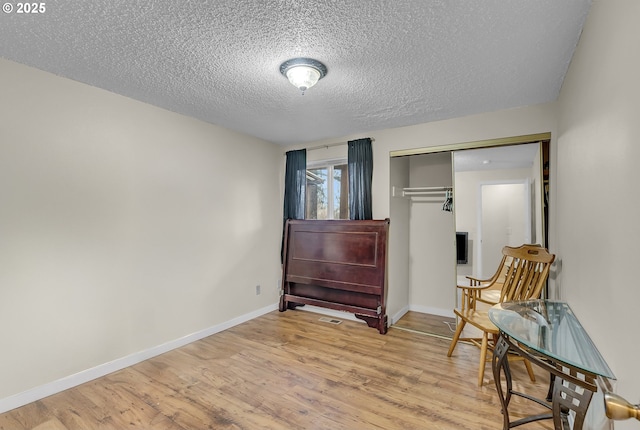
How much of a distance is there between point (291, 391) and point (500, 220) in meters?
2.55

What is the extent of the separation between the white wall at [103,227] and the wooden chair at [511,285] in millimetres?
2653

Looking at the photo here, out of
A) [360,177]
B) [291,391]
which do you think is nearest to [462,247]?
[360,177]

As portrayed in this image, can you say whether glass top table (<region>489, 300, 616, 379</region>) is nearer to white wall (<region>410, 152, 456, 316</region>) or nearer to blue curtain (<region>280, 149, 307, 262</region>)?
white wall (<region>410, 152, 456, 316</region>)

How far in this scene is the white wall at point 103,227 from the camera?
2.16 metres

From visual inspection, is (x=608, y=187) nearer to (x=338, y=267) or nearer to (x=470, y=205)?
(x=470, y=205)

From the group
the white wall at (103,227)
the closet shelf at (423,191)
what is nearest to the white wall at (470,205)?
the closet shelf at (423,191)

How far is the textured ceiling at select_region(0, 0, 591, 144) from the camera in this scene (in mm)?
1608

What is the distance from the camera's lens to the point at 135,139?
282 centimetres

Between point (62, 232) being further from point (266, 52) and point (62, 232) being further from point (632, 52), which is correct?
point (632, 52)

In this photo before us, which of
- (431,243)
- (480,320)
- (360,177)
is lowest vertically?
(480,320)

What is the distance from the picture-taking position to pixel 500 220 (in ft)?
10.1

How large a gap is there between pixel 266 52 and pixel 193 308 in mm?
2673

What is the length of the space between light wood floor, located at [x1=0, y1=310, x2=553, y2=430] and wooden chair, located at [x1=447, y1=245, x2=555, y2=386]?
34cm

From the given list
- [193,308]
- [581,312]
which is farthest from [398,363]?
[193,308]
